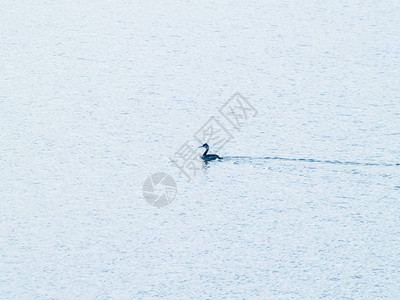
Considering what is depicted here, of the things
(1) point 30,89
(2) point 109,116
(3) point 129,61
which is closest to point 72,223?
(2) point 109,116

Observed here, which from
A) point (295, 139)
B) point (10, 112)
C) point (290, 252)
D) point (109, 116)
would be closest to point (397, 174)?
point (295, 139)

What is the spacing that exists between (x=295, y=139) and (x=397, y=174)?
13.2 inches

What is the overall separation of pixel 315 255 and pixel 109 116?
2.91 ft

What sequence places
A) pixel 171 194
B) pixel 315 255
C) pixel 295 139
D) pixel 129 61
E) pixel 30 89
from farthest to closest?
pixel 129 61
pixel 30 89
pixel 295 139
pixel 171 194
pixel 315 255

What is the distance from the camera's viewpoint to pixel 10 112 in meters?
2.36

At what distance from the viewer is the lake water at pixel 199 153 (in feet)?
5.77

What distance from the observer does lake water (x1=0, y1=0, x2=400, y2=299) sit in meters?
1.76

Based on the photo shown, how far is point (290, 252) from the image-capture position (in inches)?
71.7

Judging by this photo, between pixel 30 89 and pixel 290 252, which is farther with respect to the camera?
pixel 30 89

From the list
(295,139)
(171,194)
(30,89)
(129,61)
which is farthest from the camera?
(129,61)

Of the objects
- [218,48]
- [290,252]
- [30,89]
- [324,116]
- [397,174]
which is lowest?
[290,252]

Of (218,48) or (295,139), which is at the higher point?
(218,48)

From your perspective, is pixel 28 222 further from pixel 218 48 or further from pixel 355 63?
pixel 355 63

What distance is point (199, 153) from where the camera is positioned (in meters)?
2.19
